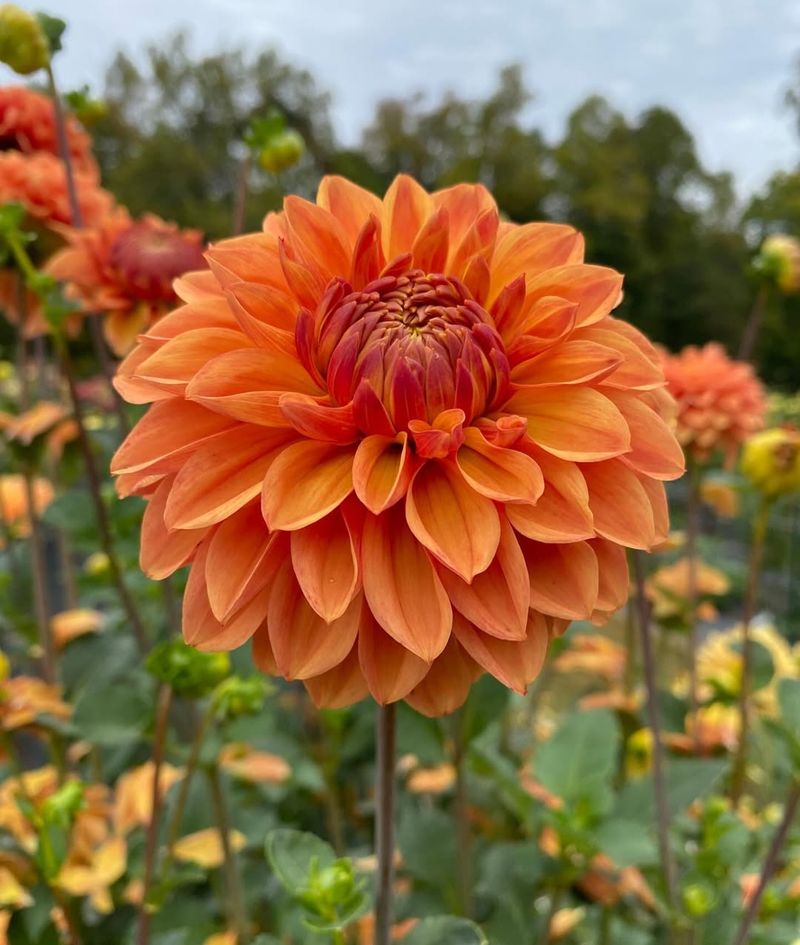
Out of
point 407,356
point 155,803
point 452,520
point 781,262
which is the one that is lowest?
point 155,803

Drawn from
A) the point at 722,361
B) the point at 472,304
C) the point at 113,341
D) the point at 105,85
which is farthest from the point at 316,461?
the point at 105,85

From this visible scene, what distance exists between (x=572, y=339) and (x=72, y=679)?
39.6 inches

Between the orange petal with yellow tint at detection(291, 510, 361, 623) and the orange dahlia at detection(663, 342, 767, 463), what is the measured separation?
2.50 ft

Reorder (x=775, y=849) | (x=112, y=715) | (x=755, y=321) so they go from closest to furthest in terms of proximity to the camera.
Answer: (x=775, y=849), (x=112, y=715), (x=755, y=321)

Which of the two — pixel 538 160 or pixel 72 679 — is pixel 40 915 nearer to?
pixel 72 679

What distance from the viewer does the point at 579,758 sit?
3.02 feet

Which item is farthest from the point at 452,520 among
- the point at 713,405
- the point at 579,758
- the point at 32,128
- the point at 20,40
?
the point at 32,128

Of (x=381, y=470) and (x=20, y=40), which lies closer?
(x=381, y=470)

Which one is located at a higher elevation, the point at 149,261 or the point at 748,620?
the point at 149,261

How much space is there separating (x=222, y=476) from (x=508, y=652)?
20 centimetres

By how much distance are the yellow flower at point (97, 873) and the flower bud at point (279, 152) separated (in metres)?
0.87

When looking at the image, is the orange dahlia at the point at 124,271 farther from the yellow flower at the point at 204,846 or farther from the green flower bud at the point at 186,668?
the yellow flower at the point at 204,846

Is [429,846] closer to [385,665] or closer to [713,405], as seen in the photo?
[385,665]

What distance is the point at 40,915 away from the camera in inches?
31.1
